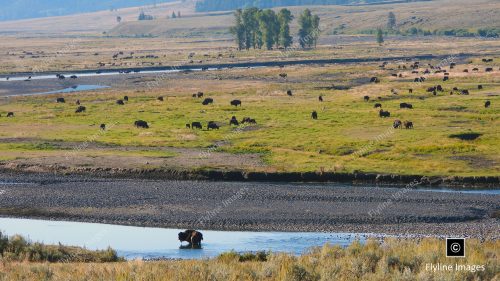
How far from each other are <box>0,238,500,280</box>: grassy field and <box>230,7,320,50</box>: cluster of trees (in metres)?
153

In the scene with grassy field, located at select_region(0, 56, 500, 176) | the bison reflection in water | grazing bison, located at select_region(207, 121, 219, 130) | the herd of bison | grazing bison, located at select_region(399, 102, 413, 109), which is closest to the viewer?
the bison reflection in water

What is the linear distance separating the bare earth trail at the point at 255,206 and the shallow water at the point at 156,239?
1097 millimetres

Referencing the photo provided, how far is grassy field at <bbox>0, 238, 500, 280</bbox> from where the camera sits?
19.9 metres

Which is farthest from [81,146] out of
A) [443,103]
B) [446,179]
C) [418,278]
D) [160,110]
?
[418,278]

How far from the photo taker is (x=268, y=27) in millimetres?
176875

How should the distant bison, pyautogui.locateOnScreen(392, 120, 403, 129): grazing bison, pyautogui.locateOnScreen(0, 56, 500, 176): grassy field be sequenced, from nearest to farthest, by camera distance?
the distant bison, pyautogui.locateOnScreen(0, 56, 500, 176): grassy field, pyautogui.locateOnScreen(392, 120, 403, 129): grazing bison

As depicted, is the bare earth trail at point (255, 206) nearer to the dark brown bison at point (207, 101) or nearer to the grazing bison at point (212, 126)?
the grazing bison at point (212, 126)

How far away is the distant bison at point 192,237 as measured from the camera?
3269 centimetres

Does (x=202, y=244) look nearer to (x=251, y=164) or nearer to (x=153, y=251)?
(x=153, y=251)

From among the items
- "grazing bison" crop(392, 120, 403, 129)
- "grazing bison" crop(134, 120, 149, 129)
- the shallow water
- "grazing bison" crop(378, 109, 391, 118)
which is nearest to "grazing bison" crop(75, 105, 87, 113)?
"grazing bison" crop(134, 120, 149, 129)

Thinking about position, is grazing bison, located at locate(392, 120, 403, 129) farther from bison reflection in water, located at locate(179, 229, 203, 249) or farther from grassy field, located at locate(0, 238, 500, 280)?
grassy field, located at locate(0, 238, 500, 280)

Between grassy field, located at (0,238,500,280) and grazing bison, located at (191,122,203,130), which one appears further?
grazing bison, located at (191,122,203,130)

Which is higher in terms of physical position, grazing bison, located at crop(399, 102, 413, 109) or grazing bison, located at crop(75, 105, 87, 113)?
grazing bison, located at crop(75, 105, 87, 113)

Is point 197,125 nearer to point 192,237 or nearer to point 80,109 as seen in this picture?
point 80,109
